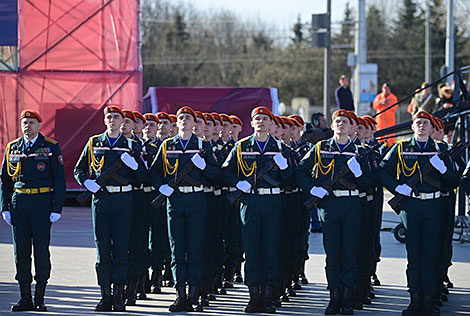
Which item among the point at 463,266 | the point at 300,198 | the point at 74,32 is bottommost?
the point at 463,266

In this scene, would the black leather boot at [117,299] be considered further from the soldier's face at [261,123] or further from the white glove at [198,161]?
the soldier's face at [261,123]

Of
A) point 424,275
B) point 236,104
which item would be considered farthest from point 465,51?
point 424,275

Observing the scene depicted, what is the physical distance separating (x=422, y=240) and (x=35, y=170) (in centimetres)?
399

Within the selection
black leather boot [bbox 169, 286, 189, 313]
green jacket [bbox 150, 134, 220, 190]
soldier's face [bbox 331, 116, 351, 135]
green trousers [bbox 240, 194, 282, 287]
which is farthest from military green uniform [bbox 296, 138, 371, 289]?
black leather boot [bbox 169, 286, 189, 313]

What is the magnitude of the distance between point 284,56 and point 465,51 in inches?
508

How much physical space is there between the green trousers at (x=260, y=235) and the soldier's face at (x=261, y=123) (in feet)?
2.30

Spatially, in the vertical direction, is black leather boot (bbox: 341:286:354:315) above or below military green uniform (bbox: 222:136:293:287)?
below

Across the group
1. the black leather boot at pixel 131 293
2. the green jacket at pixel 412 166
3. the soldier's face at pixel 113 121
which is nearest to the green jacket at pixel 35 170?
the soldier's face at pixel 113 121

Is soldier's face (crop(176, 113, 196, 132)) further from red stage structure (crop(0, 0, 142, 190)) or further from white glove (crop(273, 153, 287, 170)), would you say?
red stage structure (crop(0, 0, 142, 190))

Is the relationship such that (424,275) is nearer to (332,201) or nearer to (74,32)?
(332,201)

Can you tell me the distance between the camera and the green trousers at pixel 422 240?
33.4 ft

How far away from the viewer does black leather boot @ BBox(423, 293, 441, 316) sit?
400 inches

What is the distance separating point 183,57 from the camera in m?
72.9

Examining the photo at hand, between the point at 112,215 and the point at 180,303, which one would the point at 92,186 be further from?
the point at 180,303
